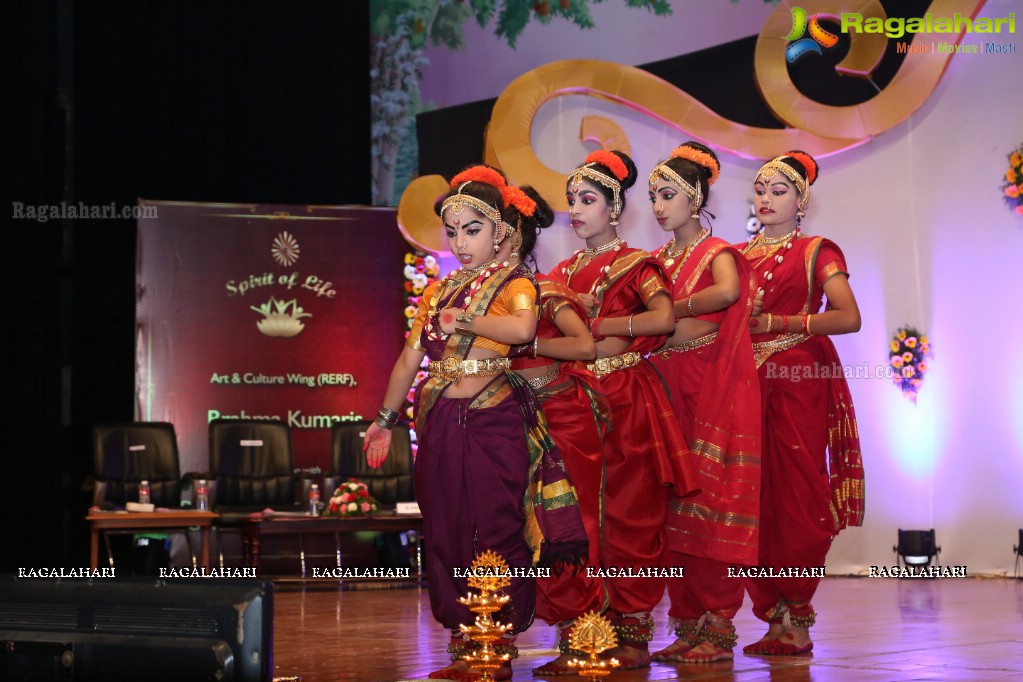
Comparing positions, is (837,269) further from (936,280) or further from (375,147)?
(375,147)

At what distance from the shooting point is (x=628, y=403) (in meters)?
4.18

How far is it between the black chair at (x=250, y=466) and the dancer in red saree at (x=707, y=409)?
15.4ft

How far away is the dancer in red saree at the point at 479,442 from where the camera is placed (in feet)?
12.2

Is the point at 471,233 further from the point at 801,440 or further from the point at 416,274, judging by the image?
the point at 416,274

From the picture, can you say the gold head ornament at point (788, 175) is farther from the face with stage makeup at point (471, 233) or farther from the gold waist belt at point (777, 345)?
the face with stage makeup at point (471, 233)

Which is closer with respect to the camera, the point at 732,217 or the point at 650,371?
the point at 650,371

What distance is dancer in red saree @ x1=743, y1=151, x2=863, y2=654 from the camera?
4.41 meters

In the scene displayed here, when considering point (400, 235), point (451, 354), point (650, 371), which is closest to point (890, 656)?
point (650, 371)

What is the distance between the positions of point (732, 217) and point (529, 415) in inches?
205

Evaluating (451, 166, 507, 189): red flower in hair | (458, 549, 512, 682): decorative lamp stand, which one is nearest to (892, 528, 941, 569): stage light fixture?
(451, 166, 507, 189): red flower in hair

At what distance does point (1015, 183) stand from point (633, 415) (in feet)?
15.2

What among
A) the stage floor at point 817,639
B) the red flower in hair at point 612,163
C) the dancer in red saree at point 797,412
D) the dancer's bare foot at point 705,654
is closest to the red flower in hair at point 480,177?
the red flower in hair at point 612,163

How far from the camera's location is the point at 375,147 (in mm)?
10148

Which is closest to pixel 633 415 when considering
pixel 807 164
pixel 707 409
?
pixel 707 409
